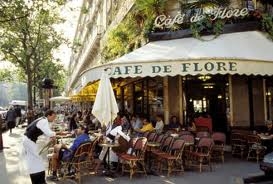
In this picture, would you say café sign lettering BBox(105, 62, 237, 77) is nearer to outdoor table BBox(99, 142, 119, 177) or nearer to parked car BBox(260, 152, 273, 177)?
outdoor table BBox(99, 142, 119, 177)

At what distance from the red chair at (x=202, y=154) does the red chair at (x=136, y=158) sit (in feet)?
5.47

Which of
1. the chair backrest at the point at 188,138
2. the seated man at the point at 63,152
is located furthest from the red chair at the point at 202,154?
the seated man at the point at 63,152

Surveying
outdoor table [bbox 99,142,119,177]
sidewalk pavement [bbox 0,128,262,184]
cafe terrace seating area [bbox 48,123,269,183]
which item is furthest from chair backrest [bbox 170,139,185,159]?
outdoor table [bbox 99,142,119,177]

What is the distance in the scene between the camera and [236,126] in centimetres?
1714

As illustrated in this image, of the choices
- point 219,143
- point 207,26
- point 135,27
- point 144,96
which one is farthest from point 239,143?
point 135,27

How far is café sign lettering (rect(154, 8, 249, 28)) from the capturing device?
1680 centimetres

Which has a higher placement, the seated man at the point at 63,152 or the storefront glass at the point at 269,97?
the storefront glass at the point at 269,97

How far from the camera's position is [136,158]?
11.7m

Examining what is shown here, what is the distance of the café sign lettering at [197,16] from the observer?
55.1ft

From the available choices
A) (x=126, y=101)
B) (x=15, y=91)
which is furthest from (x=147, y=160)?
(x=15, y=91)

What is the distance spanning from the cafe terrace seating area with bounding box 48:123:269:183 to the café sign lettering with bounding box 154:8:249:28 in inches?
181

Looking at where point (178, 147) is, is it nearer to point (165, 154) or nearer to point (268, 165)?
point (165, 154)

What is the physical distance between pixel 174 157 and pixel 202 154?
108 centimetres

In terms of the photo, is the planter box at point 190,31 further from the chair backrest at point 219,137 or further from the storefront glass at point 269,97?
the chair backrest at point 219,137
